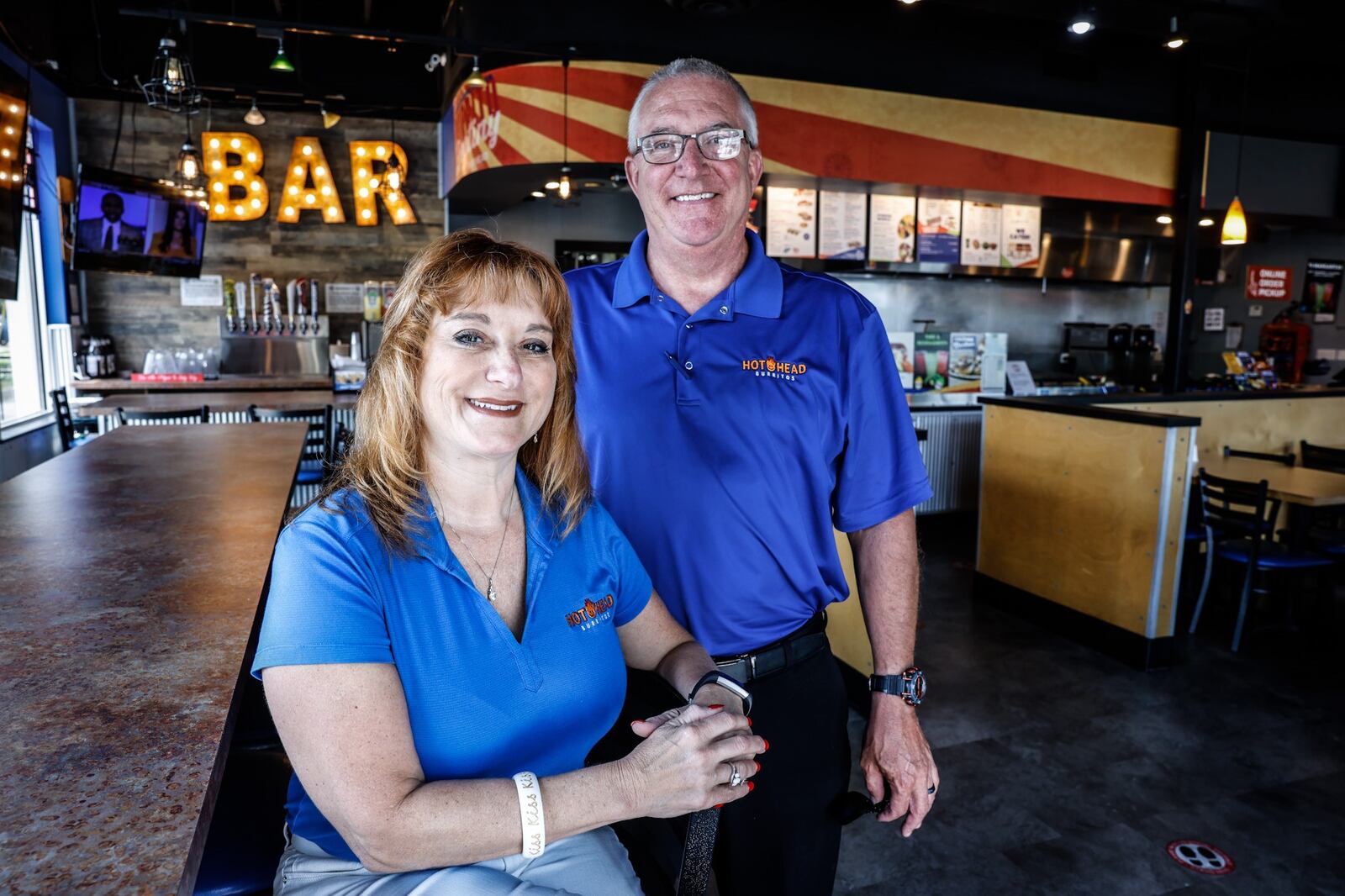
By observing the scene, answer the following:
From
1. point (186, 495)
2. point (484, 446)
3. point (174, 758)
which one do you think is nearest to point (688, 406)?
point (484, 446)

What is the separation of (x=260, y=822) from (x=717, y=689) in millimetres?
795

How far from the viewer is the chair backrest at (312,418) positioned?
16.0 feet

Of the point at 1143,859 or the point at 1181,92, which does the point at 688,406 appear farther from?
the point at 1181,92

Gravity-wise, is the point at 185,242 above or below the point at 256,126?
below

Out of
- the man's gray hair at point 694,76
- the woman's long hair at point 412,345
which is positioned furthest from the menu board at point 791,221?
the woman's long hair at point 412,345

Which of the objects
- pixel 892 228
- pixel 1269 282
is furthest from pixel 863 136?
pixel 1269 282

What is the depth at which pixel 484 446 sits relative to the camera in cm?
130

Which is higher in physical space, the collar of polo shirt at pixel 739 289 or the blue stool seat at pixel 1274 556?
the collar of polo shirt at pixel 739 289

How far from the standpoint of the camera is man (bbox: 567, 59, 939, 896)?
159 cm

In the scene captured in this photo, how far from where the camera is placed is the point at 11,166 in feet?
15.9

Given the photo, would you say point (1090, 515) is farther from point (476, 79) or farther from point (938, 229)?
point (476, 79)

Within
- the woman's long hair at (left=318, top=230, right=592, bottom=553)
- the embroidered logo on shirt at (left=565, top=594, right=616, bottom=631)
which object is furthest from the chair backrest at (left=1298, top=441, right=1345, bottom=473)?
the woman's long hair at (left=318, top=230, right=592, bottom=553)

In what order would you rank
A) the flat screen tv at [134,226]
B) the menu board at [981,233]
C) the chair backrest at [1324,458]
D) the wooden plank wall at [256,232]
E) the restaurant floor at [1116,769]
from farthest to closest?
1. the wooden plank wall at [256,232]
2. the menu board at [981,233]
3. the flat screen tv at [134,226]
4. the chair backrest at [1324,458]
5. the restaurant floor at [1116,769]

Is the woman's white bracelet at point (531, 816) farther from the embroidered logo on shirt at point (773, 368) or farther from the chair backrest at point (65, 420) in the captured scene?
the chair backrest at point (65, 420)
